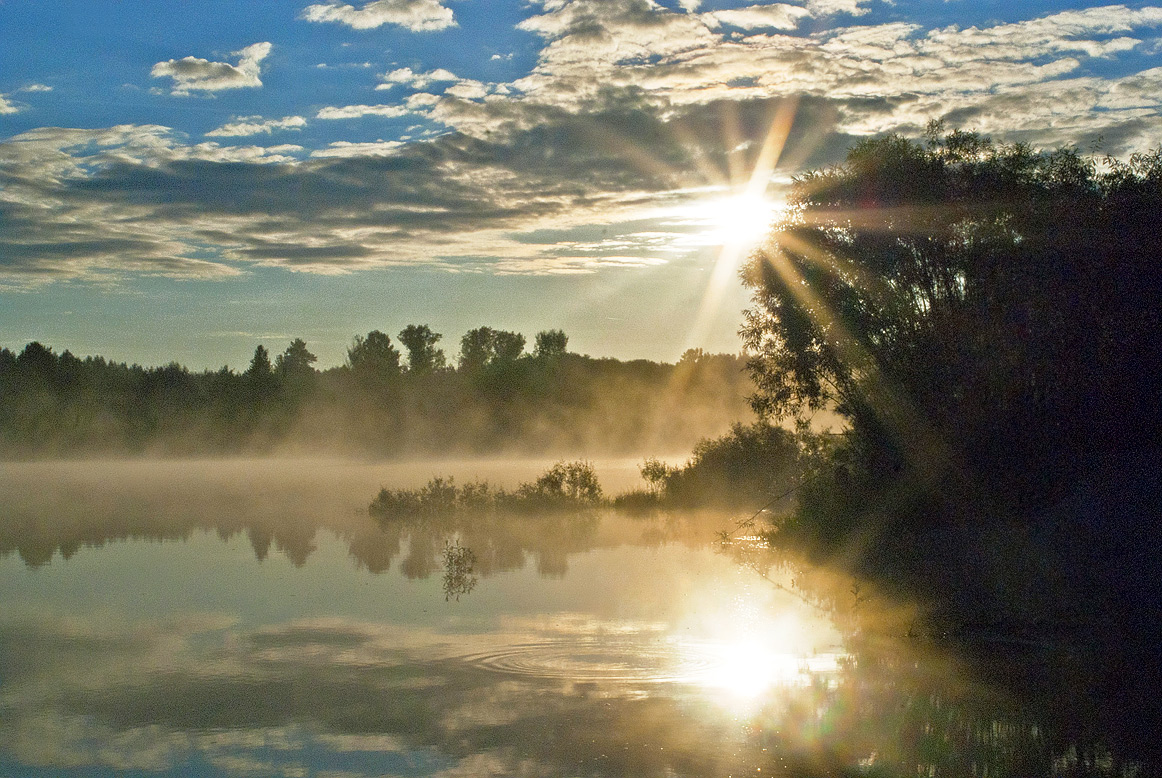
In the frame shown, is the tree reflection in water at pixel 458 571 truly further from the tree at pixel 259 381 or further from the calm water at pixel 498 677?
the tree at pixel 259 381

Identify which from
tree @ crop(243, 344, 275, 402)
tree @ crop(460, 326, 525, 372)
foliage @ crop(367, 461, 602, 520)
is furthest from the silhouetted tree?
foliage @ crop(367, 461, 602, 520)

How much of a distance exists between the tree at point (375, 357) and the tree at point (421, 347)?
1604 mm

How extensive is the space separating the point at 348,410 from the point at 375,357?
11198mm

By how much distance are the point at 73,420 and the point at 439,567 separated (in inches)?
2429

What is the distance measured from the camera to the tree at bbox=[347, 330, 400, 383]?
82.1m

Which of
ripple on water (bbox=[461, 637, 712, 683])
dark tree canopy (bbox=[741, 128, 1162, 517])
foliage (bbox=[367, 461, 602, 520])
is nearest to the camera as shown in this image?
ripple on water (bbox=[461, 637, 712, 683])

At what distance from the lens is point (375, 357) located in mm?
86062

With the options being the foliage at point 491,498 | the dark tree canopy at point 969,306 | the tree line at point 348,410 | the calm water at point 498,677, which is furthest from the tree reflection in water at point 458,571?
the tree line at point 348,410

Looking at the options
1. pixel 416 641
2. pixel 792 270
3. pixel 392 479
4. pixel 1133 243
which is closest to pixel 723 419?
pixel 392 479

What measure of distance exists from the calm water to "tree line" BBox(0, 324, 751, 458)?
166 ft

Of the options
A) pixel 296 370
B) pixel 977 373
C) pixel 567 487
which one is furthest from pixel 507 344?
pixel 977 373

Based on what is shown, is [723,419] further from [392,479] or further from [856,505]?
[856,505]

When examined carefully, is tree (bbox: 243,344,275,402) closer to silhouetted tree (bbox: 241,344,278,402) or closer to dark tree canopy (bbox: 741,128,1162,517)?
silhouetted tree (bbox: 241,344,278,402)

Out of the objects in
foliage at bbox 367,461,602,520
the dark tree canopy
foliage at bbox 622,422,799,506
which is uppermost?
the dark tree canopy
